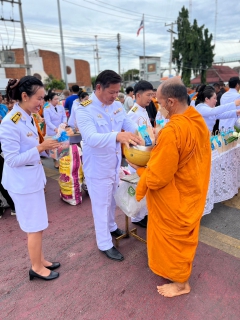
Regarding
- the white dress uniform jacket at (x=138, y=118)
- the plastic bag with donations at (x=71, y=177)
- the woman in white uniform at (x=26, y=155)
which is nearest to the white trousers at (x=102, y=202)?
the woman in white uniform at (x=26, y=155)

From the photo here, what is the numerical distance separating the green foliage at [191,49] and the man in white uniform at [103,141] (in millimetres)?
32594

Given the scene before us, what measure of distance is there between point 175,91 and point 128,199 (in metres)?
1.15

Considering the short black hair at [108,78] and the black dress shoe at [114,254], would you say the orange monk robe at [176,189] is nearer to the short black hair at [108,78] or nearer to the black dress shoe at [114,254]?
the black dress shoe at [114,254]

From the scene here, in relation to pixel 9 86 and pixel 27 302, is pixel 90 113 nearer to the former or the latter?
pixel 9 86

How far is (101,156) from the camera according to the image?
84.7 inches

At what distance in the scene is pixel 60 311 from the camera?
1848 mm

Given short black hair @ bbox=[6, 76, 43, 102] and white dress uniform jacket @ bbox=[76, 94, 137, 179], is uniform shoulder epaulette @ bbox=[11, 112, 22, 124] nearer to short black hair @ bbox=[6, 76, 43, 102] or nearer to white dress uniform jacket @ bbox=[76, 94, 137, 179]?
short black hair @ bbox=[6, 76, 43, 102]

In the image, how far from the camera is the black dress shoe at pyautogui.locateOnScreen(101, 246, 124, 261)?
2.37 metres

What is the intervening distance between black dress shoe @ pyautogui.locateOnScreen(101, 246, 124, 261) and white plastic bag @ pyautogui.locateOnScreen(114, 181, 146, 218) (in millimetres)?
428

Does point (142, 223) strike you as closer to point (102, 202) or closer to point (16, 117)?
point (102, 202)

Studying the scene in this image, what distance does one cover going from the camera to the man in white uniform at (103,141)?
191cm

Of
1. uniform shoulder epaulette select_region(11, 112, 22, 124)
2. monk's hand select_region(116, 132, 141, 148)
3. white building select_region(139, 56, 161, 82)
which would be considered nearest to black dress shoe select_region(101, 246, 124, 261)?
monk's hand select_region(116, 132, 141, 148)

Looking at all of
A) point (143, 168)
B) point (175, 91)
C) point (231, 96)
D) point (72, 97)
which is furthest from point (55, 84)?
point (175, 91)

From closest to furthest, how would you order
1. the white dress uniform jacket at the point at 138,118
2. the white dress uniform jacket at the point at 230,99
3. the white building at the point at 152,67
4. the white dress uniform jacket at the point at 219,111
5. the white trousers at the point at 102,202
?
1. the white trousers at the point at 102,202
2. the white dress uniform jacket at the point at 138,118
3. the white dress uniform jacket at the point at 219,111
4. the white dress uniform jacket at the point at 230,99
5. the white building at the point at 152,67
